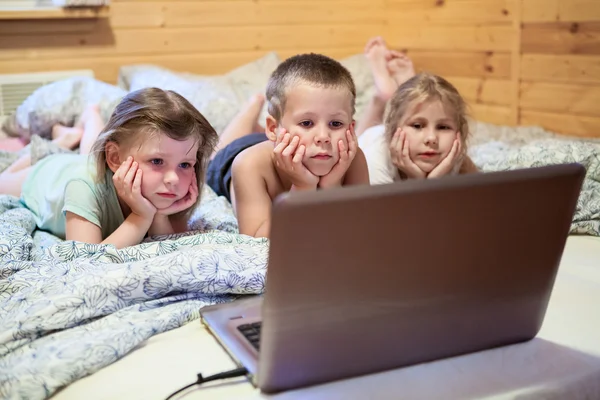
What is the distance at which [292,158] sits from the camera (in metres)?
1.42

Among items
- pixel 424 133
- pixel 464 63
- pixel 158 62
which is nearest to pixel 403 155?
pixel 424 133

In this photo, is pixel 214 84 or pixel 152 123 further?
pixel 214 84

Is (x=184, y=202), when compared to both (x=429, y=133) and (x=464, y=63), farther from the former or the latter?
(x=464, y=63)

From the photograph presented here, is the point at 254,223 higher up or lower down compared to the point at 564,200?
lower down

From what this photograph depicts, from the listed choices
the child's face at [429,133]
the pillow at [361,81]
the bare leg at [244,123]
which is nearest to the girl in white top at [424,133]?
the child's face at [429,133]

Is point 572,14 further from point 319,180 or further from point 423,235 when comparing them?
point 423,235

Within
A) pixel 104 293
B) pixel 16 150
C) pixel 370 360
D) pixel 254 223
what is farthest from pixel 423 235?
pixel 16 150

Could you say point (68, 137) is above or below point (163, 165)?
below

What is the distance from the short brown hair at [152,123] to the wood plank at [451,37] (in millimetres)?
1557

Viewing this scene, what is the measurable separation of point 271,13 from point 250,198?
1.64 metres

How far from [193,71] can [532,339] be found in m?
2.11

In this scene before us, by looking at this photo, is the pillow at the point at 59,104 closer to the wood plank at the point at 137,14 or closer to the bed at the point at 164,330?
the wood plank at the point at 137,14

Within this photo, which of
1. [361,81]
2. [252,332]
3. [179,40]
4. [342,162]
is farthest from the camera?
[179,40]

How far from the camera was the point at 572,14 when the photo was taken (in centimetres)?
234
